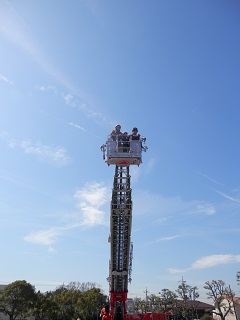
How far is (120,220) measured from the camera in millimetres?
16250

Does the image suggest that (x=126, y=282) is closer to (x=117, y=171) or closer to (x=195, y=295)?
(x=117, y=171)

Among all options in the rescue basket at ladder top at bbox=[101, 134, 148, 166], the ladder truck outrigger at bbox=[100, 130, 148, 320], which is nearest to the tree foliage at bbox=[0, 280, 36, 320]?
the ladder truck outrigger at bbox=[100, 130, 148, 320]

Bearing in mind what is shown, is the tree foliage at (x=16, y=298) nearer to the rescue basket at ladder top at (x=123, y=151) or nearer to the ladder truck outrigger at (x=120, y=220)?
the ladder truck outrigger at (x=120, y=220)

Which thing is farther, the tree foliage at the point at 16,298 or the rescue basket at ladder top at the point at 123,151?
the tree foliage at the point at 16,298

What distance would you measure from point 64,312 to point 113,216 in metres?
46.1

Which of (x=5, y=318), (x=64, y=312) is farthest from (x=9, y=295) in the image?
(x=5, y=318)

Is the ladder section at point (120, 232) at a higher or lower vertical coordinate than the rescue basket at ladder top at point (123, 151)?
lower

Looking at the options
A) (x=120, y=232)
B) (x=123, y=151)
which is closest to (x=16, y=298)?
(x=120, y=232)

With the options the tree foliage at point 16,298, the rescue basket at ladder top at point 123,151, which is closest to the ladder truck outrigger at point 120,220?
the rescue basket at ladder top at point 123,151

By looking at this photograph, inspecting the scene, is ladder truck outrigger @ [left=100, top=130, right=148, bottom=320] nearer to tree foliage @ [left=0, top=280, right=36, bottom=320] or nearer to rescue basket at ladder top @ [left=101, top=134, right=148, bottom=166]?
rescue basket at ladder top @ [left=101, top=134, right=148, bottom=166]

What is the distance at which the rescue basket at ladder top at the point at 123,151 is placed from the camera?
15.0 metres

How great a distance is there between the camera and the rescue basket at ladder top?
49.2ft

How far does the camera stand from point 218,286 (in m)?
54.6

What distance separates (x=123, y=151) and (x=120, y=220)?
3.86m
